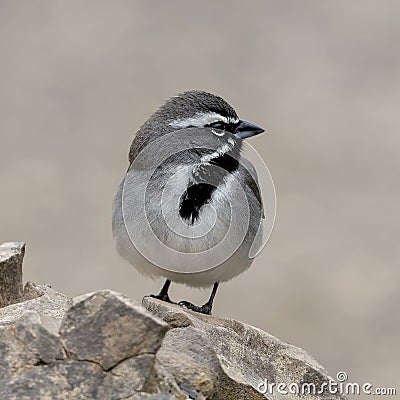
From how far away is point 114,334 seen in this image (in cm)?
342

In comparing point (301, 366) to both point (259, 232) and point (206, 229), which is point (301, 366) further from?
point (259, 232)

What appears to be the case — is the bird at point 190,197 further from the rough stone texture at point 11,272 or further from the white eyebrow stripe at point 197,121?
the rough stone texture at point 11,272

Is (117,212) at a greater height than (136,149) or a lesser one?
lesser

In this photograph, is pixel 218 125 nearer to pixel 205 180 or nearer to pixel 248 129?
pixel 248 129

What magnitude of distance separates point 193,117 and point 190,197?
71 cm

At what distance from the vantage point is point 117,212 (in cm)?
657

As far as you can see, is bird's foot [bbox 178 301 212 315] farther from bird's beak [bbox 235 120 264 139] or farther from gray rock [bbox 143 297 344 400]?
bird's beak [bbox 235 120 264 139]

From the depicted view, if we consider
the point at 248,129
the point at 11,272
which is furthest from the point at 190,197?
the point at 11,272

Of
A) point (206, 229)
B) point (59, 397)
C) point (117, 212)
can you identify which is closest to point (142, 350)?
point (59, 397)

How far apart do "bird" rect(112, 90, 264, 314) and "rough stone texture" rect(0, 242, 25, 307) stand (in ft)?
3.65

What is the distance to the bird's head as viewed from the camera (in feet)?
21.5

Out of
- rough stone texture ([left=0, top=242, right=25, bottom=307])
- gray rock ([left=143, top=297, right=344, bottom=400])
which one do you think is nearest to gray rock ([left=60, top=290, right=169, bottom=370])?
gray rock ([left=143, top=297, right=344, bottom=400])

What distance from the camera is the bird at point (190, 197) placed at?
6.12 m

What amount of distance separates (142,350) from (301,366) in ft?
6.49
